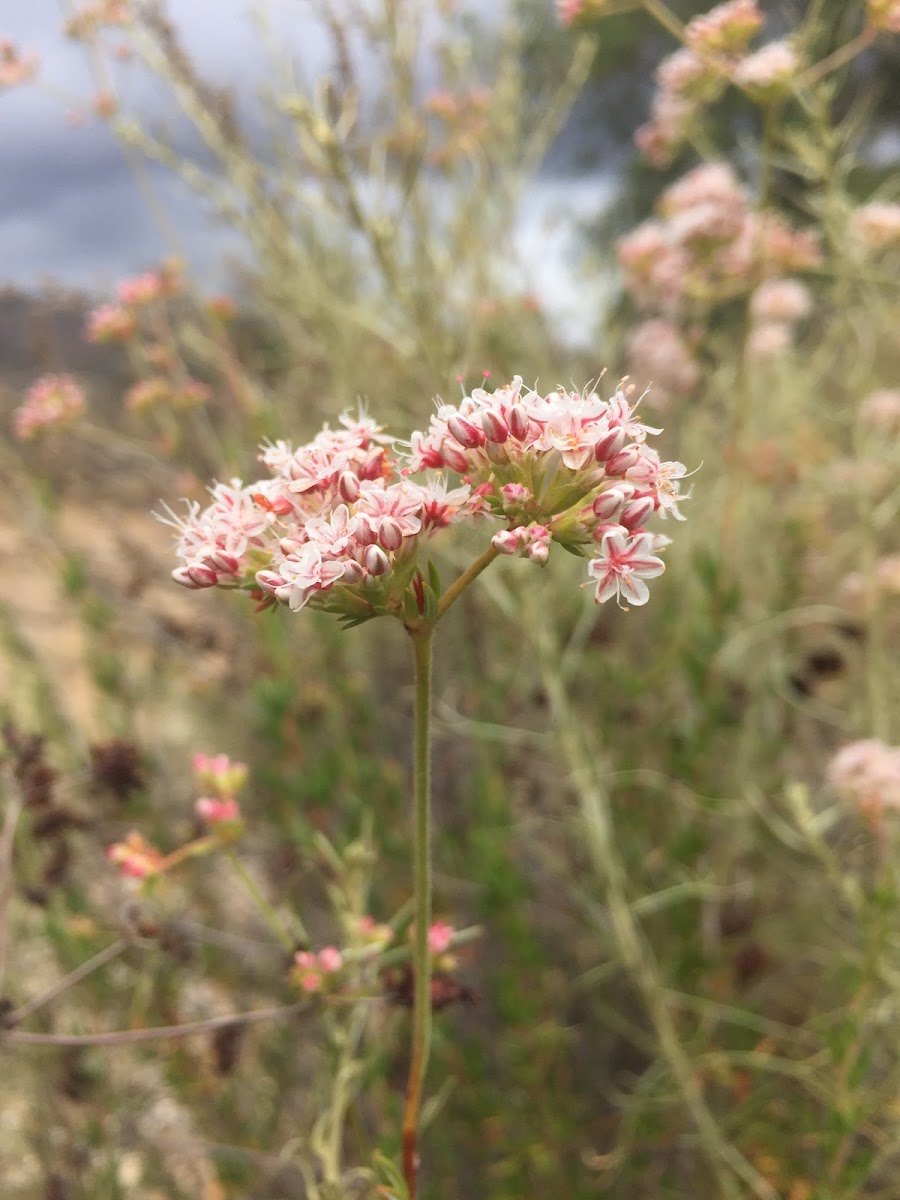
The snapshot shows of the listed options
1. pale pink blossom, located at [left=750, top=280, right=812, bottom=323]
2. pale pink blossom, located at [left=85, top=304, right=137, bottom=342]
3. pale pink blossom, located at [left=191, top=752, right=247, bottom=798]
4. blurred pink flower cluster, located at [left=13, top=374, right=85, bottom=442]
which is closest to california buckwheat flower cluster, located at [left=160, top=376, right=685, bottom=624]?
pale pink blossom, located at [left=191, top=752, right=247, bottom=798]

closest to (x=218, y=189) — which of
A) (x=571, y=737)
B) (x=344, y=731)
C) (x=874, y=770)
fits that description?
(x=344, y=731)

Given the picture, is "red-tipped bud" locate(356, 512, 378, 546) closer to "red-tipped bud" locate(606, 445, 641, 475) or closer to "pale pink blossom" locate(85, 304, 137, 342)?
"red-tipped bud" locate(606, 445, 641, 475)

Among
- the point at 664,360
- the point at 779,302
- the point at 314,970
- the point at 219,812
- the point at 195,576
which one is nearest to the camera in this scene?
the point at 195,576

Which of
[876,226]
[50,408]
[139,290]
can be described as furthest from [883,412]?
[50,408]

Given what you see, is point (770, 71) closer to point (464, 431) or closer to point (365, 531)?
point (464, 431)

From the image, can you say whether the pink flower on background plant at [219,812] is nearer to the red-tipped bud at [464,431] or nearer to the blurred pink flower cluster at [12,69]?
the red-tipped bud at [464,431]
